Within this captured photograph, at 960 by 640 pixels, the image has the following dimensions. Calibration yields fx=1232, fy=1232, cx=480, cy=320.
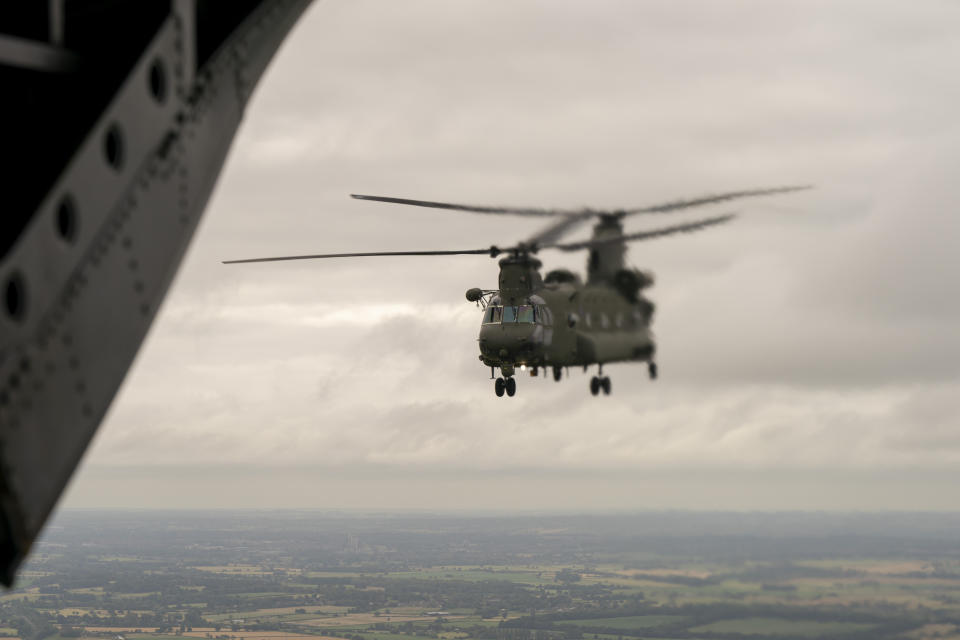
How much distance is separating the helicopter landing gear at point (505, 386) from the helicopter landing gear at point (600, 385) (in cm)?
228

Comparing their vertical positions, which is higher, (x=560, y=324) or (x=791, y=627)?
(x=560, y=324)

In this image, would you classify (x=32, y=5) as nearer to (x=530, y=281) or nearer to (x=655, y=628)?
(x=530, y=281)

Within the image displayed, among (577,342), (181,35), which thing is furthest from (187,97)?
(577,342)

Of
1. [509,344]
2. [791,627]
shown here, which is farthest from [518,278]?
[791,627]

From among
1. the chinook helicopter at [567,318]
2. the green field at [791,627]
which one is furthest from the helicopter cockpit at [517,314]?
the green field at [791,627]

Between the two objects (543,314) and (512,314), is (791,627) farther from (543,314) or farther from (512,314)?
(512,314)

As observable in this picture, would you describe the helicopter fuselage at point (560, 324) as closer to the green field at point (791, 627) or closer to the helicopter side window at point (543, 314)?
the helicopter side window at point (543, 314)

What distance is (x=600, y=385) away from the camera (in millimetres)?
34938

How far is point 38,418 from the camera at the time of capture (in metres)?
7.75

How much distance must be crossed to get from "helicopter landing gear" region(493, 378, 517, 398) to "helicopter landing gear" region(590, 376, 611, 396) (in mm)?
2281

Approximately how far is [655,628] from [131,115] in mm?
175963

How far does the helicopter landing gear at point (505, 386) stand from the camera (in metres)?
33.3

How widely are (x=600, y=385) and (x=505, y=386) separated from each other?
2.95m

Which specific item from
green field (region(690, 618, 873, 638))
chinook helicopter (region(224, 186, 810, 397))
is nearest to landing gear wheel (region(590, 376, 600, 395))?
chinook helicopter (region(224, 186, 810, 397))
